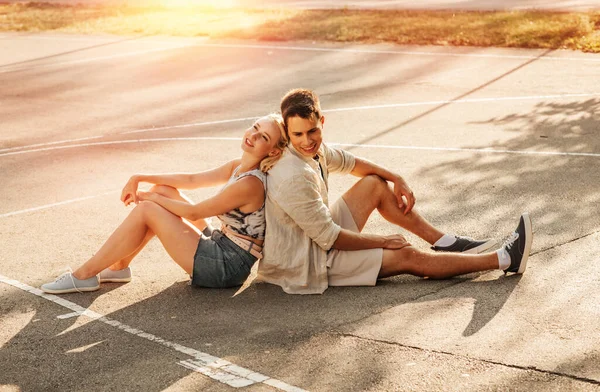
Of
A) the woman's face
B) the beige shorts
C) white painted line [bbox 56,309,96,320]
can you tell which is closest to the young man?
the beige shorts

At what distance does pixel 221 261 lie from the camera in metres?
6.38

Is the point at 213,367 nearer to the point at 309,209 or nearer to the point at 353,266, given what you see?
the point at 309,209

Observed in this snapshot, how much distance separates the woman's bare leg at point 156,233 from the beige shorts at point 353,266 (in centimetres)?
94

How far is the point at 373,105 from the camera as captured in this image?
42.9 feet

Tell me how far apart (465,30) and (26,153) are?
1042cm

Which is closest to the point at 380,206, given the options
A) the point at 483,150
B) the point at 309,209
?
the point at 309,209

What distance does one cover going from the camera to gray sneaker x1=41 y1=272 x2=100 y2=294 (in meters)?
6.56

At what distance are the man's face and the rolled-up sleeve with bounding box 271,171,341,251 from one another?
16 centimetres

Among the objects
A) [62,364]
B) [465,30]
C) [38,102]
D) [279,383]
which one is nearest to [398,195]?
[279,383]

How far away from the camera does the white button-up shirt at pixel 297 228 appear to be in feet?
20.0

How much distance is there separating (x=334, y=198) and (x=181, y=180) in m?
2.32

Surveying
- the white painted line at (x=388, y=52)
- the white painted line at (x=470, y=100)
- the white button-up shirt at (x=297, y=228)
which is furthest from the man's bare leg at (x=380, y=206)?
the white painted line at (x=388, y=52)

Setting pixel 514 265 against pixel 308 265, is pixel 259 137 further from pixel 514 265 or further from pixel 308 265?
pixel 514 265

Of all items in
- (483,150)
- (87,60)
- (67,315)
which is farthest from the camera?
(87,60)
